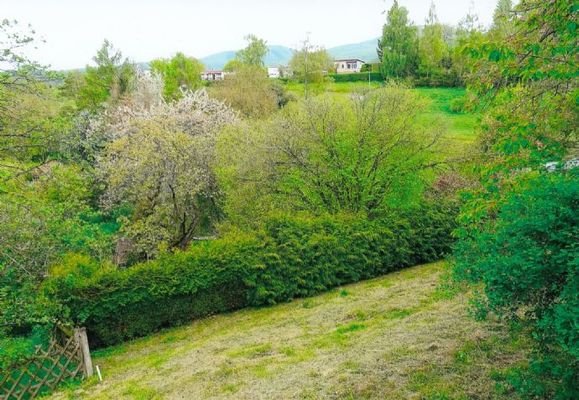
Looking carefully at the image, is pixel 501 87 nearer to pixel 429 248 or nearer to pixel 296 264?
pixel 296 264

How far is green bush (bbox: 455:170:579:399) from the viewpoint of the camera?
4.07m

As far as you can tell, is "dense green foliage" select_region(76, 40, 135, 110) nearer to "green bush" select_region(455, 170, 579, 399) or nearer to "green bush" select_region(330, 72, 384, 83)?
"green bush" select_region(330, 72, 384, 83)

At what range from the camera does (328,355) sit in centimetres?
823

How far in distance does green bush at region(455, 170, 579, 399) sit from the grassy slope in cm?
96

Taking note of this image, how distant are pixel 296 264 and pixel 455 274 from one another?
31.4 feet

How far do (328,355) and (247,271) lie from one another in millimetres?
6623

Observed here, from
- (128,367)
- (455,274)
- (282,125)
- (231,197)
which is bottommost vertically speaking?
(128,367)

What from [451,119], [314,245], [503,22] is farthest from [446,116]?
[503,22]

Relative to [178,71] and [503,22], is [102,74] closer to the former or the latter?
[178,71]

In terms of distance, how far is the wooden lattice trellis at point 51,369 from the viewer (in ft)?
32.2

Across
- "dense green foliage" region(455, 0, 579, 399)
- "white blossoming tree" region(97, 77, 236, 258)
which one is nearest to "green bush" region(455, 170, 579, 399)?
"dense green foliage" region(455, 0, 579, 399)

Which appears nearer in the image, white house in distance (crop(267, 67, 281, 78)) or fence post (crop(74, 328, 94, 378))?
fence post (crop(74, 328, 94, 378))

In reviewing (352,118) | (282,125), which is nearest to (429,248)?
(352,118)

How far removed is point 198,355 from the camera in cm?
995
